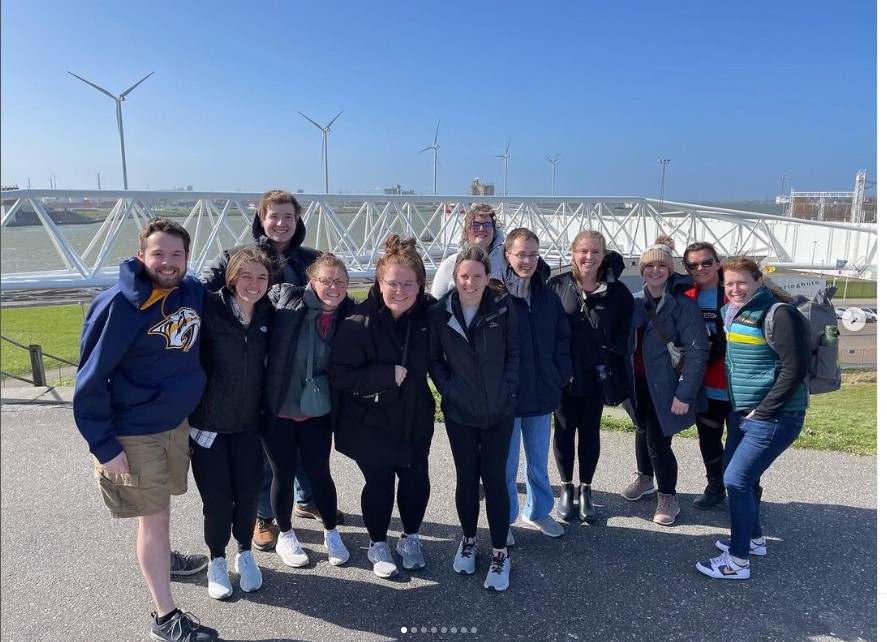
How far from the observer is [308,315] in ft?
10.4

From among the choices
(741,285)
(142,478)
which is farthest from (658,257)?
(142,478)

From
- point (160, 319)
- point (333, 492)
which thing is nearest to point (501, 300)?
point (333, 492)

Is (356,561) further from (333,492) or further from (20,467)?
(20,467)

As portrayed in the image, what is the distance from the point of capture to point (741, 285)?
3217mm

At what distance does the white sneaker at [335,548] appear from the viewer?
130 inches

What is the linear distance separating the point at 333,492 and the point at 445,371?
105 cm

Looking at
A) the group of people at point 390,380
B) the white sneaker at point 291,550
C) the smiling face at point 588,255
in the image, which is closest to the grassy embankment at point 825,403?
the group of people at point 390,380

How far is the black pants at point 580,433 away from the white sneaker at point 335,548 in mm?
1625

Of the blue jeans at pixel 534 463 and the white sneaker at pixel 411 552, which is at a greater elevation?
the blue jeans at pixel 534 463

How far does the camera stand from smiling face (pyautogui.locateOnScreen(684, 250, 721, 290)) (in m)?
3.76

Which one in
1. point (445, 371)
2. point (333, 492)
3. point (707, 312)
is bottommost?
point (333, 492)

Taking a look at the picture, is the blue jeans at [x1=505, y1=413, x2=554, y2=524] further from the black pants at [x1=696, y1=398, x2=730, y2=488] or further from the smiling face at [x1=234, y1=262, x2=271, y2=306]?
the smiling face at [x1=234, y1=262, x2=271, y2=306]

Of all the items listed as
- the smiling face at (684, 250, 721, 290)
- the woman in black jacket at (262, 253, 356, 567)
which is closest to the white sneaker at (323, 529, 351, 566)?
the woman in black jacket at (262, 253, 356, 567)

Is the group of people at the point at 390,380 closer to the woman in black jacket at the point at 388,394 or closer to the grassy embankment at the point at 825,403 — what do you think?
the woman in black jacket at the point at 388,394
